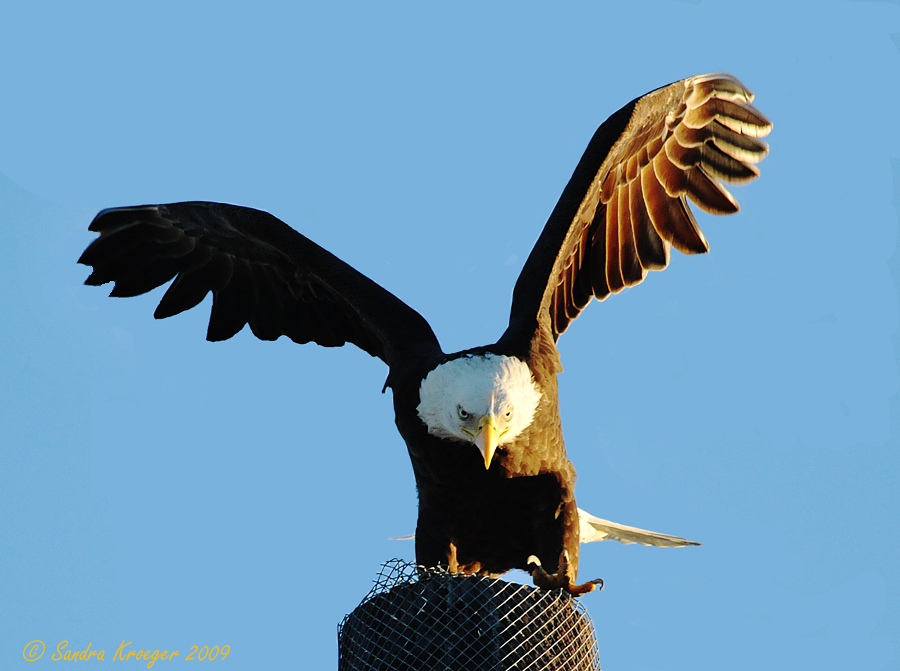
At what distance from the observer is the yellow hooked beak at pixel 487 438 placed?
5.04 metres

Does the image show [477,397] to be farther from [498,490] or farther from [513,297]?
[513,297]

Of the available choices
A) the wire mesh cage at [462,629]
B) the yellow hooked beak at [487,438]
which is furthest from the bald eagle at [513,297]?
the wire mesh cage at [462,629]

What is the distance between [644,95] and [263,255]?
2.47 meters

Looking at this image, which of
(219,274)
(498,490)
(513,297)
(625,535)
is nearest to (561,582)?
(498,490)

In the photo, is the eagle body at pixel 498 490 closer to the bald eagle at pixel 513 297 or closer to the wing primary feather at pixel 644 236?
the bald eagle at pixel 513 297

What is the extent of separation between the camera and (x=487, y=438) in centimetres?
507

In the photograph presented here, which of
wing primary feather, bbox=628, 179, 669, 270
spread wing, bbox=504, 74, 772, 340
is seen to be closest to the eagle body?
spread wing, bbox=504, 74, 772, 340

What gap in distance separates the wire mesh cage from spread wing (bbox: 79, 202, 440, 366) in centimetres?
235

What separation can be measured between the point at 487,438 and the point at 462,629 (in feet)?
3.50

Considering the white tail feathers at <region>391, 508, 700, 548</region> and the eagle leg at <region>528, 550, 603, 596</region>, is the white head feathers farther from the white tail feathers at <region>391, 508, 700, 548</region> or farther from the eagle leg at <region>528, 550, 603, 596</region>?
the white tail feathers at <region>391, 508, 700, 548</region>

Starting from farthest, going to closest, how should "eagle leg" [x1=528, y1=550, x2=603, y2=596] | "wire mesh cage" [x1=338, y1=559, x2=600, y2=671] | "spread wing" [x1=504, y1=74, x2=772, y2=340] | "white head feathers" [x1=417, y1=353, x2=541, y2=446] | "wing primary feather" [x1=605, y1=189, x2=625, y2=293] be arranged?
"wing primary feather" [x1=605, y1=189, x2=625, y2=293] → "spread wing" [x1=504, y1=74, x2=772, y2=340] → "white head feathers" [x1=417, y1=353, x2=541, y2=446] → "eagle leg" [x1=528, y1=550, x2=603, y2=596] → "wire mesh cage" [x1=338, y1=559, x2=600, y2=671]

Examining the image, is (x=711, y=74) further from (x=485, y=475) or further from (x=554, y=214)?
(x=485, y=475)

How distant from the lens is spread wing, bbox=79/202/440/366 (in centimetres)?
668

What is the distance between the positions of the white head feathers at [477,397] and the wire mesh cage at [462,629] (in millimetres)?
852
